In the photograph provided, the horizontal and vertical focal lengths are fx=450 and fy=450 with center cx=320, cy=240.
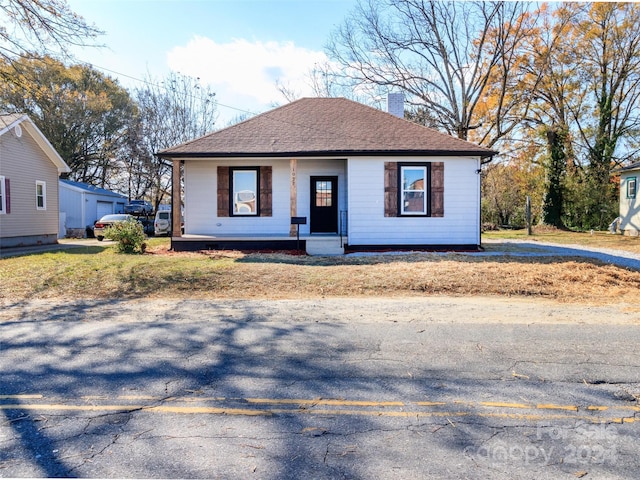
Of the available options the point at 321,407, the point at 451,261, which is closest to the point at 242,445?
the point at 321,407

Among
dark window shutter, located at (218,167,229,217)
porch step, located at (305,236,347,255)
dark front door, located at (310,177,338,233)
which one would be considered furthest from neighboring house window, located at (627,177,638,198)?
dark window shutter, located at (218,167,229,217)

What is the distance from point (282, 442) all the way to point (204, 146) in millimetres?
13023

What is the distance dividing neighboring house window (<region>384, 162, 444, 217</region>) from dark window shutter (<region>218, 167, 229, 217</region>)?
17.6 ft

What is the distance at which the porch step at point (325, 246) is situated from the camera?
13611 millimetres

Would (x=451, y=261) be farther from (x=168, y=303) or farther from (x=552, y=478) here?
(x=552, y=478)

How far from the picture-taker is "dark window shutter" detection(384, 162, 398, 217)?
14.5 metres

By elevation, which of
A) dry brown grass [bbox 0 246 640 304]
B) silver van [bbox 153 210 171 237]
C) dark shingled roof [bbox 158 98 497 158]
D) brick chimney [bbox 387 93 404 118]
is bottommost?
dry brown grass [bbox 0 246 640 304]

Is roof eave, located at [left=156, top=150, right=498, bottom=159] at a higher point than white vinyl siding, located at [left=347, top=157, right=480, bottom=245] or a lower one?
higher

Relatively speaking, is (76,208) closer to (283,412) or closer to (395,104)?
(395,104)

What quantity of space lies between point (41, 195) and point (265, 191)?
39.0ft

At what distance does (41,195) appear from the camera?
Answer: 66.9 ft

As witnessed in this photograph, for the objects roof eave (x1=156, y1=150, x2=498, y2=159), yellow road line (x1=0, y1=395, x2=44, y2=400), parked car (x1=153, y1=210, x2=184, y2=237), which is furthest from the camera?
parked car (x1=153, y1=210, x2=184, y2=237)

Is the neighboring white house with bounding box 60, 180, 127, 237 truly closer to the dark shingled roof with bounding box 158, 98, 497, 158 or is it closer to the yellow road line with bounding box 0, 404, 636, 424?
the dark shingled roof with bounding box 158, 98, 497, 158

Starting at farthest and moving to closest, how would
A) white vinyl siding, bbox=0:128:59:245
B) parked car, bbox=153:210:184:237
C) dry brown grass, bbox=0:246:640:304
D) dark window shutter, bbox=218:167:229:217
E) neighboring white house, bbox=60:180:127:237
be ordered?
neighboring white house, bbox=60:180:127:237 < parked car, bbox=153:210:184:237 < white vinyl siding, bbox=0:128:59:245 < dark window shutter, bbox=218:167:229:217 < dry brown grass, bbox=0:246:640:304
